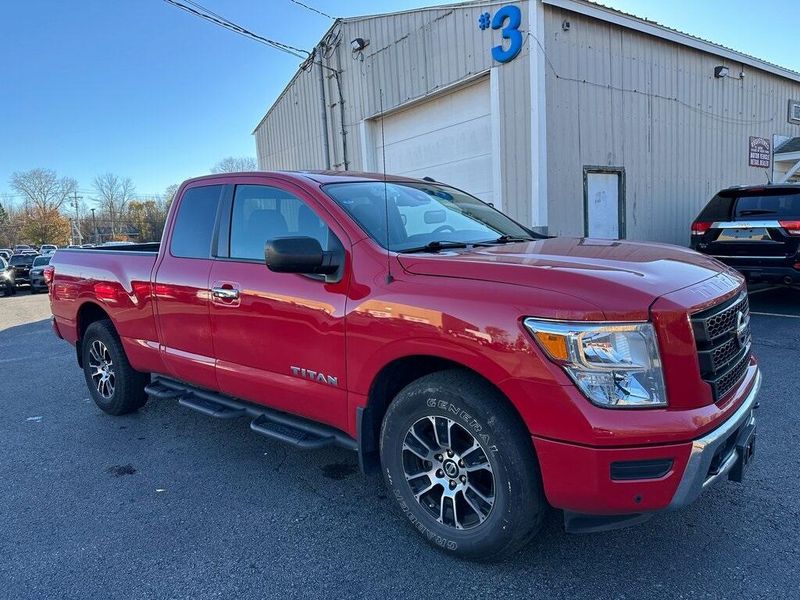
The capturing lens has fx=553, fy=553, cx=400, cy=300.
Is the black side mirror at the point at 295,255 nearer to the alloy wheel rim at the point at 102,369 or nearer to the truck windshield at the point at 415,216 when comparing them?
the truck windshield at the point at 415,216

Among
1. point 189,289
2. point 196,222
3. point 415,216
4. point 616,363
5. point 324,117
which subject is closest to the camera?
point 616,363

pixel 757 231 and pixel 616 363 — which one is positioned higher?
pixel 757 231

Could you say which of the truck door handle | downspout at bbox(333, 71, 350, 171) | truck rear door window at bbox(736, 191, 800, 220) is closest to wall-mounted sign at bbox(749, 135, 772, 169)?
truck rear door window at bbox(736, 191, 800, 220)

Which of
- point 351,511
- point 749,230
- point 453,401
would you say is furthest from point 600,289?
point 749,230

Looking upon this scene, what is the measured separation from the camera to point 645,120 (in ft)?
36.9

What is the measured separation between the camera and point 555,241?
3453 mm

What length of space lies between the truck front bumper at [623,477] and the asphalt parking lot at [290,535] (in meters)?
0.46

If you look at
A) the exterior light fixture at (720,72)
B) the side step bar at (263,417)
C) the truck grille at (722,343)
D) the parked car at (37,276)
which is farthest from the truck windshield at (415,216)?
the parked car at (37,276)

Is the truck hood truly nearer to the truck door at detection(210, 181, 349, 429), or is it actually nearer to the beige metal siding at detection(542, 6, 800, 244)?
the truck door at detection(210, 181, 349, 429)

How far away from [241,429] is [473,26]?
8877 millimetres

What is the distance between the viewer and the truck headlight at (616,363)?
2.12m

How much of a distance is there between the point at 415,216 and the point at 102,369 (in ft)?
11.2

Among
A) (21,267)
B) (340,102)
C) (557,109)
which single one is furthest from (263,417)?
(21,267)

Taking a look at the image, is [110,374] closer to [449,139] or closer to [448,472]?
[448,472]
